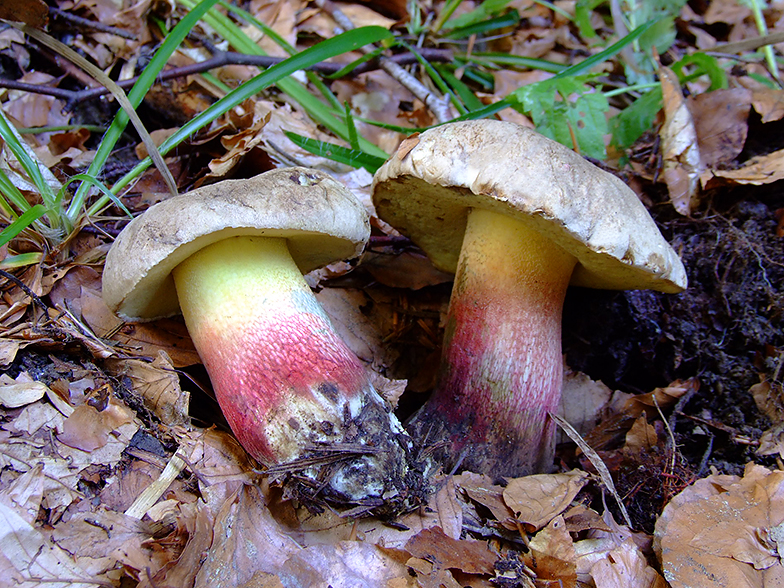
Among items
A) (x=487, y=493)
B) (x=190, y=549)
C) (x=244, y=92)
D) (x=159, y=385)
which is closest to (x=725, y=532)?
(x=487, y=493)

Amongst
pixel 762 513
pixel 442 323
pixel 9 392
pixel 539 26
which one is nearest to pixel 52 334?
pixel 9 392

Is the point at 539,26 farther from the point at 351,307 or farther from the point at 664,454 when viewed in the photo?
the point at 664,454

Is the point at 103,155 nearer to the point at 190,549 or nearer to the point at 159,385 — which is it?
the point at 159,385

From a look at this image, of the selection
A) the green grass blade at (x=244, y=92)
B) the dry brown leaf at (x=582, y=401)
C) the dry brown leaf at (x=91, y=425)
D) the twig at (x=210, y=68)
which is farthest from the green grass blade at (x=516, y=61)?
the dry brown leaf at (x=91, y=425)

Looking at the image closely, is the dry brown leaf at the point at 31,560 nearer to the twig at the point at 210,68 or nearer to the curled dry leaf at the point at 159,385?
the curled dry leaf at the point at 159,385

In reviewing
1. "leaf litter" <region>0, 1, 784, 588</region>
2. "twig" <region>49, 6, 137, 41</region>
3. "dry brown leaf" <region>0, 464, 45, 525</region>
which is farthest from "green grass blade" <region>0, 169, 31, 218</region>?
"twig" <region>49, 6, 137, 41</region>

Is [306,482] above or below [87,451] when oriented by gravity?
below
